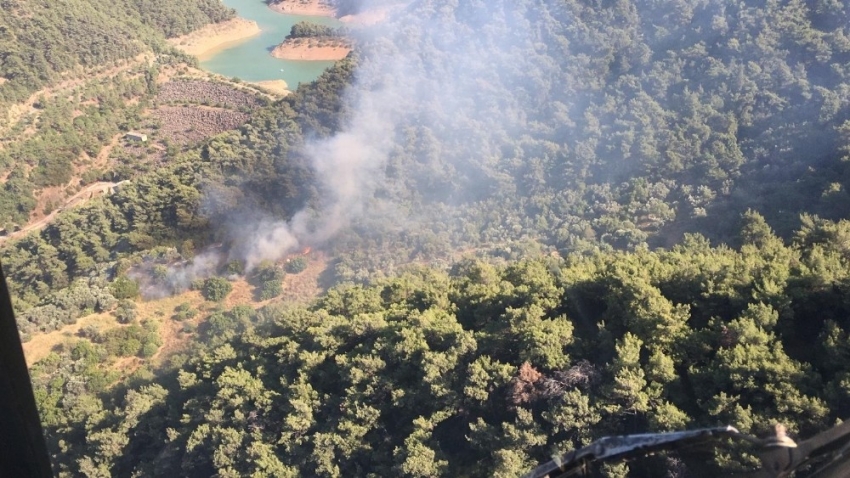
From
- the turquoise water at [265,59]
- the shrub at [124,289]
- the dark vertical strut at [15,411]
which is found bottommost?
the shrub at [124,289]

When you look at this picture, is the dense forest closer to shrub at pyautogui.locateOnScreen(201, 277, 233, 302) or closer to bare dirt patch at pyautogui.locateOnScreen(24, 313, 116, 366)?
shrub at pyautogui.locateOnScreen(201, 277, 233, 302)

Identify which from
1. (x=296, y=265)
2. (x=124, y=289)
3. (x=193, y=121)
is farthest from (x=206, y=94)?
(x=296, y=265)

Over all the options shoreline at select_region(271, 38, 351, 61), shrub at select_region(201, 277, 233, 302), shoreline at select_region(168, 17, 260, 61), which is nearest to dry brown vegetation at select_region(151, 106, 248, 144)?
shoreline at select_region(271, 38, 351, 61)

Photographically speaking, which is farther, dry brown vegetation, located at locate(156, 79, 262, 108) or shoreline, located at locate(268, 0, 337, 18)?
shoreline, located at locate(268, 0, 337, 18)

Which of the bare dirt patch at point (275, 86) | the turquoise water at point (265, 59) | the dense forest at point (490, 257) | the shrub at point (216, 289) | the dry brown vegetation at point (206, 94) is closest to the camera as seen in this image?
the dense forest at point (490, 257)

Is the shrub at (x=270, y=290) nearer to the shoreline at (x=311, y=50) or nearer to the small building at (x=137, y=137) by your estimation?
the small building at (x=137, y=137)

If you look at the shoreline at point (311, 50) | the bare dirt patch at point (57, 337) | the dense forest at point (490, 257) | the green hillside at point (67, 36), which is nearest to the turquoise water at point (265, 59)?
the shoreline at point (311, 50)
